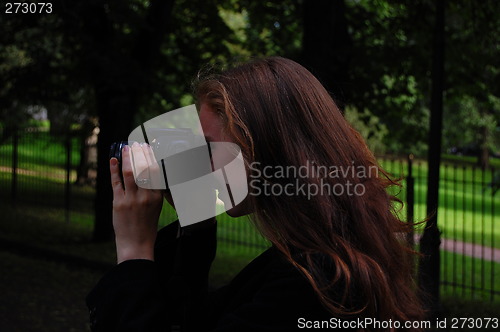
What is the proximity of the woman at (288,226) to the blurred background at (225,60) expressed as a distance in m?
3.82

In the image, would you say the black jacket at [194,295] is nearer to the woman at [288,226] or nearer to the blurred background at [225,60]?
the woman at [288,226]

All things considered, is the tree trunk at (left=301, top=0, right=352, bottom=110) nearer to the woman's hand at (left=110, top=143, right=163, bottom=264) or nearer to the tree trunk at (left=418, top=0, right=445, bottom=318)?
the tree trunk at (left=418, top=0, right=445, bottom=318)

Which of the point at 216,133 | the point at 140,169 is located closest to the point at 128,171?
the point at 140,169

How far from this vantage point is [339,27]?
7.45m

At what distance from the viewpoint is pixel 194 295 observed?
159cm

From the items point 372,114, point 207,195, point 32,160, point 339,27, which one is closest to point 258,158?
point 207,195

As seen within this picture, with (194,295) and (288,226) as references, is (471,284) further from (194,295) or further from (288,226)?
(288,226)

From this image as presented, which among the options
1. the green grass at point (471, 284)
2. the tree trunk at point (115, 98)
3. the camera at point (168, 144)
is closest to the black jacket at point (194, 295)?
the camera at point (168, 144)

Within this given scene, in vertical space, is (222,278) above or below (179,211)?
below

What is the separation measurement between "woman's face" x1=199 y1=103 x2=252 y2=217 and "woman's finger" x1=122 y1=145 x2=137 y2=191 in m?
0.17

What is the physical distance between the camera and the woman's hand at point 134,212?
1.42 m

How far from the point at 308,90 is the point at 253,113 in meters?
0.13

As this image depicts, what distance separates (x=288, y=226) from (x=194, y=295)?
41 cm

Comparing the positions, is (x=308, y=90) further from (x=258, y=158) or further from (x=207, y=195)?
(x=207, y=195)
